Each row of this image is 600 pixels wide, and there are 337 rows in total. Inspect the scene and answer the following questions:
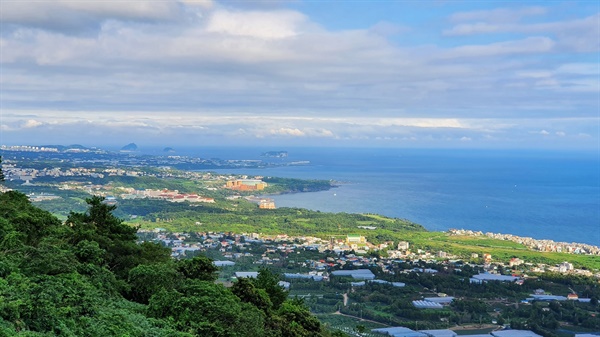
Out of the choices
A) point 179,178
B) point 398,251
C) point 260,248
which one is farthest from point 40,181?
point 398,251

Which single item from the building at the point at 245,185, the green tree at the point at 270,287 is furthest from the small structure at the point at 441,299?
the building at the point at 245,185

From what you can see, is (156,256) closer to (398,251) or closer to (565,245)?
(398,251)

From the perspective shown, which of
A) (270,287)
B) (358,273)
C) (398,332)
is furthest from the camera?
(358,273)

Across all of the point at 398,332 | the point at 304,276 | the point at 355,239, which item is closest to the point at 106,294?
the point at 398,332

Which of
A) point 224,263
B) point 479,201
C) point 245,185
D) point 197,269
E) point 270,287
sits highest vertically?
point 197,269

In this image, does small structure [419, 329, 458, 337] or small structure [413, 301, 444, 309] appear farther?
small structure [413, 301, 444, 309]

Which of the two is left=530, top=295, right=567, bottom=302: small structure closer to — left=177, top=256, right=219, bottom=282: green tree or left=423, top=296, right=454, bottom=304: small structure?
left=423, top=296, right=454, bottom=304: small structure

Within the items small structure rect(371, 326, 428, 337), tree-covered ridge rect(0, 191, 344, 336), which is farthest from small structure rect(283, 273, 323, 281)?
tree-covered ridge rect(0, 191, 344, 336)

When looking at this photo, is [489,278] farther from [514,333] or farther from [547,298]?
[514,333]

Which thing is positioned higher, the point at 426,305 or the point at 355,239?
the point at 355,239

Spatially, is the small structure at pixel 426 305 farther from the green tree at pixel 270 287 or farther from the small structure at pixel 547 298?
the green tree at pixel 270 287

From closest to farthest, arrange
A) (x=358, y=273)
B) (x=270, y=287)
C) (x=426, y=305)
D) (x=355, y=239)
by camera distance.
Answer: (x=270, y=287) < (x=426, y=305) < (x=358, y=273) < (x=355, y=239)
